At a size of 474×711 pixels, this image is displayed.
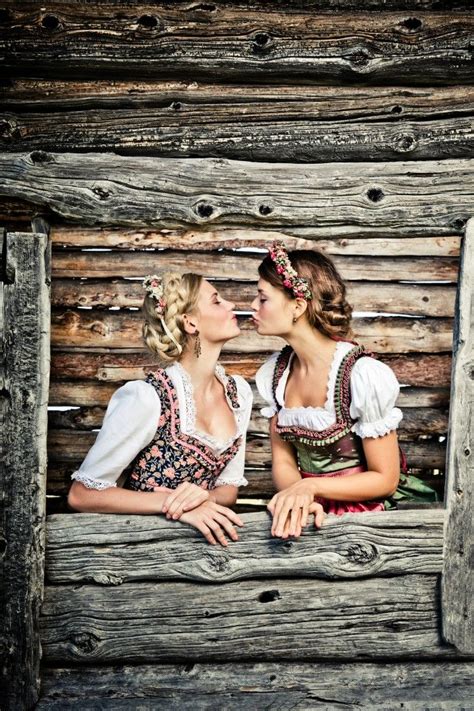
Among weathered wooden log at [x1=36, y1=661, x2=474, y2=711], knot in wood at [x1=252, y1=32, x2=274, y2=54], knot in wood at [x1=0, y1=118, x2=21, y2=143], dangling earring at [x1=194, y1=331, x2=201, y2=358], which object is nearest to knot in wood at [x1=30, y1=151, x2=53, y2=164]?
knot in wood at [x1=0, y1=118, x2=21, y2=143]

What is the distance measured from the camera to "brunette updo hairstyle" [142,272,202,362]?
13.4ft

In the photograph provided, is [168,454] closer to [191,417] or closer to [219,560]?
[191,417]

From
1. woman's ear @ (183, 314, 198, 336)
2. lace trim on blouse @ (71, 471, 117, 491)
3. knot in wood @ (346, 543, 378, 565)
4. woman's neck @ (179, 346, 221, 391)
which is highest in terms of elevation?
woman's ear @ (183, 314, 198, 336)

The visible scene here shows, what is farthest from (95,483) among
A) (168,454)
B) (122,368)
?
(122,368)

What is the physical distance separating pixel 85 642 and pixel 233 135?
237 cm

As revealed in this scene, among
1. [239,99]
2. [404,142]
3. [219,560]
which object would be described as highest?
[239,99]

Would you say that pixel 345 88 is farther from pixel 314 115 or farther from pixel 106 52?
pixel 106 52

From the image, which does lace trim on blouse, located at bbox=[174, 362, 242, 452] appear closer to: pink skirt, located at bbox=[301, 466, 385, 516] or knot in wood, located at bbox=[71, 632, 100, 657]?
pink skirt, located at bbox=[301, 466, 385, 516]

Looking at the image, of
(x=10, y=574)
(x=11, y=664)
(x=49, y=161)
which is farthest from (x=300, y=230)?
(x=11, y=664)

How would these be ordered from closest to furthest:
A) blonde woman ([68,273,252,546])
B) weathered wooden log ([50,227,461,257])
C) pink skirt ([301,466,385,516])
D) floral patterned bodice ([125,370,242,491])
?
1. blonde woman ([68,273,252,546])
2. floral patterned bodice ([125,370,242,491])
3. pink skirt ([301,466,385,516])
4. weathered wooden log ([50,227,461,257])

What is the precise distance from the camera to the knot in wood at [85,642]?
12.4 feet

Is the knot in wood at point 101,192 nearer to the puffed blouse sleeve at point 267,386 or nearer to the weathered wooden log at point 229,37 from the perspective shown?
the weathered wooden log at point 229,37

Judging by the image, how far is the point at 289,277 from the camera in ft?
13.1

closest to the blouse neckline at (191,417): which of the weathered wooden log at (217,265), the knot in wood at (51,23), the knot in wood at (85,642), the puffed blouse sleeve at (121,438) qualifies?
the puffed blouse sleeve at (121,438)
